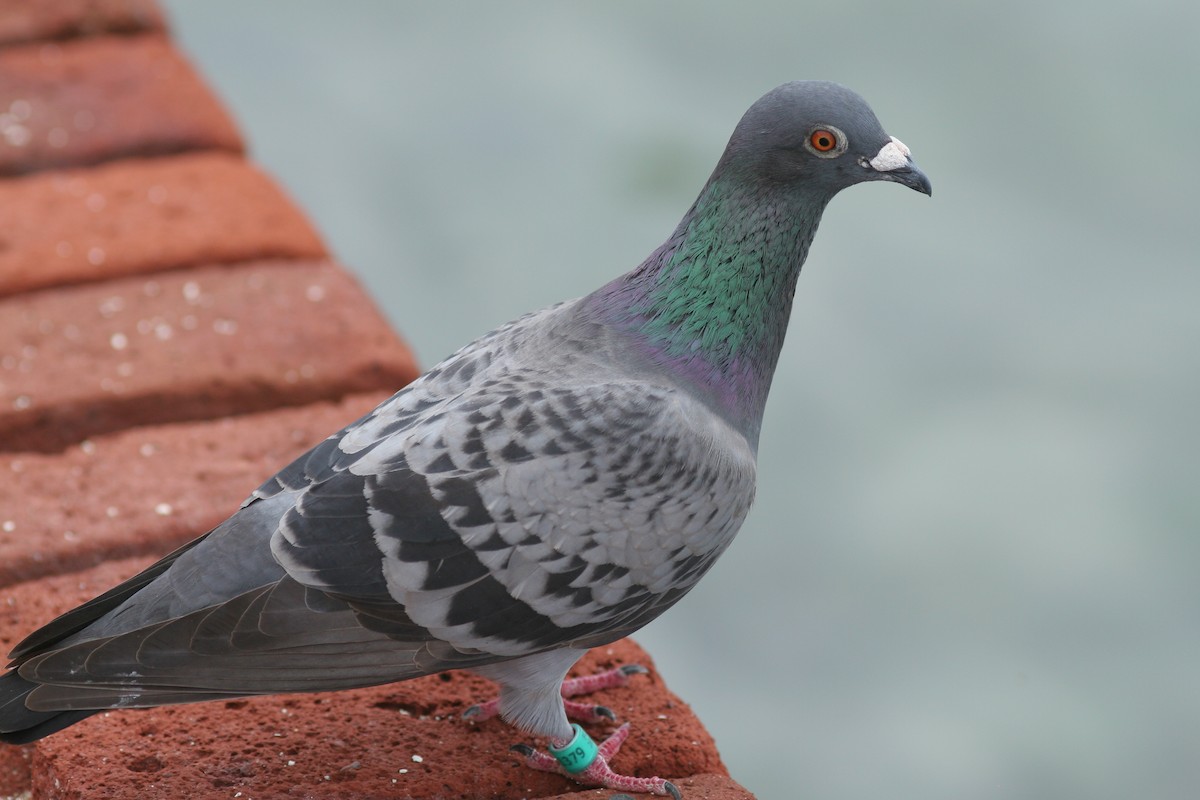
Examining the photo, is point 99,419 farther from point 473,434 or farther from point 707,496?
point 707,496

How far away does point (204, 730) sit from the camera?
260 centimetres

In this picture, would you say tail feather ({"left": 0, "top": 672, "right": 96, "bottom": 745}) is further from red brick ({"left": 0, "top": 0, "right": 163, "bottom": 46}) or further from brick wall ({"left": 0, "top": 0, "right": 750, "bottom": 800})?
red brick ({"left": 0, "top": 0, "right": 163, "bottom": 46})

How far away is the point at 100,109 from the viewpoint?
179 inches

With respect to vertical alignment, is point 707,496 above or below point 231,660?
above

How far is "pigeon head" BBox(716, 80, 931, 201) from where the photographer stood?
244cm

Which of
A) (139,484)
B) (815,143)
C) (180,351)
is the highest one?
(815,143)

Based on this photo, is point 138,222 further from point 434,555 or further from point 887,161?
point 887,161

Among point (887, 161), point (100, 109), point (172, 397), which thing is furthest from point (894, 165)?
point (100, 109)

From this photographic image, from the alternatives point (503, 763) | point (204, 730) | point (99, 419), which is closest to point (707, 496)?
point (503, 763)

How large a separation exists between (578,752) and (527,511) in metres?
0.49

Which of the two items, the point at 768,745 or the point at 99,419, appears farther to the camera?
the point at 768,745

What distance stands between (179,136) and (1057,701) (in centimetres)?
343

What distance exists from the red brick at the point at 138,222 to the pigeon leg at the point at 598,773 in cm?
189

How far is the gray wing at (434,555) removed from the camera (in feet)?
7.47
